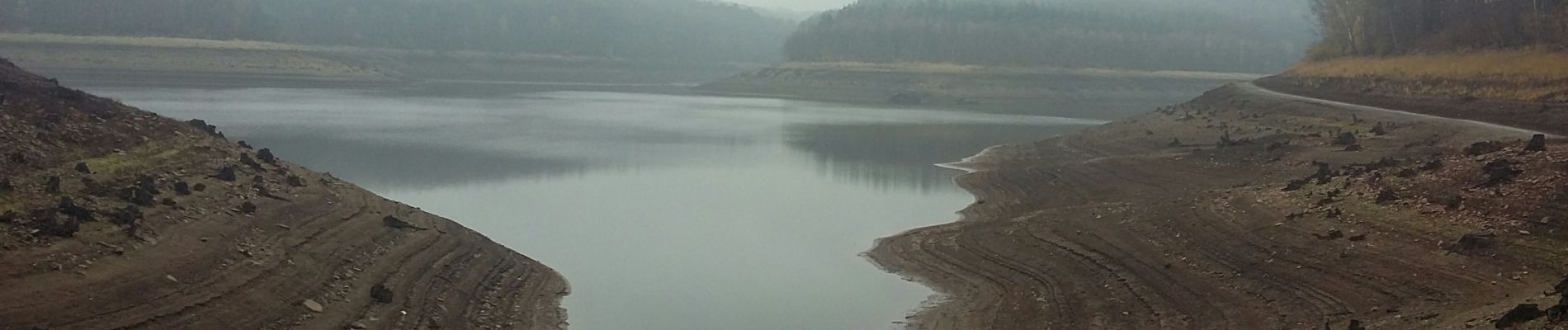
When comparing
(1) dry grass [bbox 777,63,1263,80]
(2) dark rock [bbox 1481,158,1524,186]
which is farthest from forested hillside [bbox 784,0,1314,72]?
(2) dark rock [bbox 1481,158,1524,186]

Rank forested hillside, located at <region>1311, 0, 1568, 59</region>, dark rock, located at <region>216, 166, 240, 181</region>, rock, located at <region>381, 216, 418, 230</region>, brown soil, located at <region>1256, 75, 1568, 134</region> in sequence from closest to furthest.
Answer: dark rock, located at <region>216, 166, 240, 181</region>
rock, located at <region>381, 216, 418, 230</region>
brown soil, located at <region>1256, 75, 1568, 134</region>
forested hillside, located at <region>1311, 0, 1568, 59</region>

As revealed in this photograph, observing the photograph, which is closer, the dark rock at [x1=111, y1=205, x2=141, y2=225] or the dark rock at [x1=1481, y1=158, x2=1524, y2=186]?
the dark rock at [x1=111, y1=205, x2=141, y2=225]

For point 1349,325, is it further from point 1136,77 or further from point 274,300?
point 1136,77

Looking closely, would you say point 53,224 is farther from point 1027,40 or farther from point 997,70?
point 1027,40

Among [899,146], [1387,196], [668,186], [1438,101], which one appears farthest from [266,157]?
[1438,101]

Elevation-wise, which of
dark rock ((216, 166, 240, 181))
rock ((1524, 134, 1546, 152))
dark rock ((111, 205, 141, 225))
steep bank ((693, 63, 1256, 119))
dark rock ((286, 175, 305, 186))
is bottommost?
steep bank ((693, 63, 1256, 119))

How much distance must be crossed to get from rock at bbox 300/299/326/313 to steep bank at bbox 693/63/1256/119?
7470 cm

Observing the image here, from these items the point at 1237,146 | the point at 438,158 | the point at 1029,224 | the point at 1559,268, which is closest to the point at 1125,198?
the point at 1029,224

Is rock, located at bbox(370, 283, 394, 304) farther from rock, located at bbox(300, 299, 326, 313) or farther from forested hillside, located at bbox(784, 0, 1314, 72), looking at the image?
forested hillside, located at bbox(784, 0, 1314, 72)

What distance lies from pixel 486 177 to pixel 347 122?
21516mm

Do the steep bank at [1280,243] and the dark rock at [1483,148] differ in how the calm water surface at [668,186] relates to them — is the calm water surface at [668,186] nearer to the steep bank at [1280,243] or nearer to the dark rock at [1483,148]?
the steep bank at [1280,243]

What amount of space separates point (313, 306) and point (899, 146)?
1382 inches

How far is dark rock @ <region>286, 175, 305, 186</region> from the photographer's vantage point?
62.4 feet

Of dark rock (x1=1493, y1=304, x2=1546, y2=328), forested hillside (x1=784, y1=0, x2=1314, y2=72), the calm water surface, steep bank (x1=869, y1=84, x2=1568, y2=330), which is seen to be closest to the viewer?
dark rock (x1=1493, y1=304, x2=1546, y2=328)
